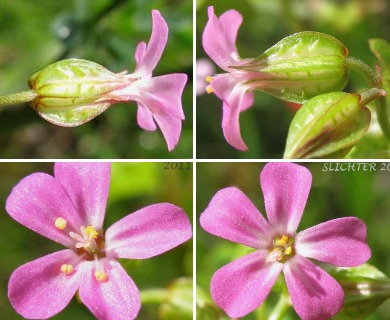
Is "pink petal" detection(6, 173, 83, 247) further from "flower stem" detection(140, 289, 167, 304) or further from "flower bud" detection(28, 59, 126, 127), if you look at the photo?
"flower stem" detection(140, 289, 167, 304)

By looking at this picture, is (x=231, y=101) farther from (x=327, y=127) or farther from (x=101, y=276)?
(x=101, y=276)

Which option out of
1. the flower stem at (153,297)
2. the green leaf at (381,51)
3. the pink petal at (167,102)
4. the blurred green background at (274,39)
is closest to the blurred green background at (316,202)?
the blurred green background at (274,39)

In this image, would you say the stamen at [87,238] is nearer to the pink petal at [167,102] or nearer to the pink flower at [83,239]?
→ the pink flower at [83,239]

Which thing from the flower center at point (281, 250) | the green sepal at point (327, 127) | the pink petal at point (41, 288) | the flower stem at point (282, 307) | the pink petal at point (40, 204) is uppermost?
the green sepal at point (327, 127)

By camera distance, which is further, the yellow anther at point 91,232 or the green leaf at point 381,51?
the green leaf at point 381,51

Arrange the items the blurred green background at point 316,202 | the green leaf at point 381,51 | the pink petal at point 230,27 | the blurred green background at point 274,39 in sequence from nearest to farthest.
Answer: the pink petal at point 230,27 → the green leaf at point 381,51 → the blurred green background at point 316,202 → the blurred green background at point 274,39

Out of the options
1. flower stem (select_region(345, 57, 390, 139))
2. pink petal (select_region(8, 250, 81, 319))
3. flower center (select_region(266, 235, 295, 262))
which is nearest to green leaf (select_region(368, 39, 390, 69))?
flower stem (select_region(345, 57, 390, 139))

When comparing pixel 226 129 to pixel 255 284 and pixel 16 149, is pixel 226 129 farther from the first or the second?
pixel 16 149
